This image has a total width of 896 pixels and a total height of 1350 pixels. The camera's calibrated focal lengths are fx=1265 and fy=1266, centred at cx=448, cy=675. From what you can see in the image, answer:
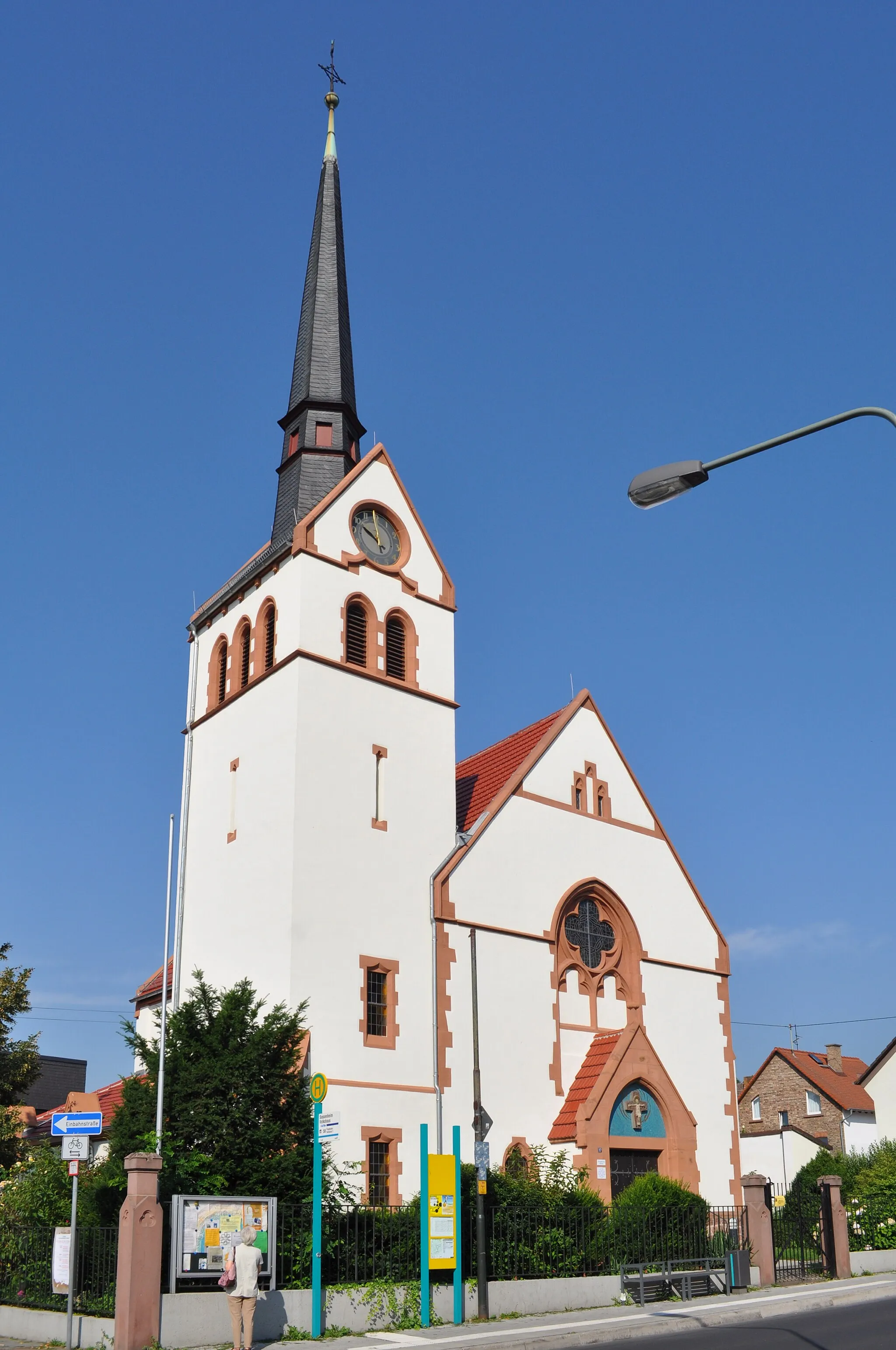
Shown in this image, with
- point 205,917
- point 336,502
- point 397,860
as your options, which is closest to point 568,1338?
point 397,860

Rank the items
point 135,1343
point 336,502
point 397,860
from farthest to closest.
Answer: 1. point 336,502
2. point 397,860
3. point 135,1343

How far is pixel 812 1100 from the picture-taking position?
190 feet

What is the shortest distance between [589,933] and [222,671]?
1105 cm

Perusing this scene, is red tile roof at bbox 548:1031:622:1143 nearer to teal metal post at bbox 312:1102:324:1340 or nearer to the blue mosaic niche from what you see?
the blue mosaic niche

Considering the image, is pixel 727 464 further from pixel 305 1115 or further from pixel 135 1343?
pixel 305 1115

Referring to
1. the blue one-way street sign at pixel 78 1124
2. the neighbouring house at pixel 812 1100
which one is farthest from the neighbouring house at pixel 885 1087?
the blue one-way street sign at pixel 78 1124

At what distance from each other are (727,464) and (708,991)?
25.0 metres

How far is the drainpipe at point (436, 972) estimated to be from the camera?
25.4 metres

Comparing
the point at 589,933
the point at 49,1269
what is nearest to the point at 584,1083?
the point at 589,933

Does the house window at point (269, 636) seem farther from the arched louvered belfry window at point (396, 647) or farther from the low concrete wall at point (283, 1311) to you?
the low concrete wall at point (283, 1311)

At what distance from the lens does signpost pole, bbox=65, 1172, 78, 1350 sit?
1697cm

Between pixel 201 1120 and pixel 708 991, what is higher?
pixel 708 991

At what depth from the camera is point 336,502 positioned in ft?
96.2

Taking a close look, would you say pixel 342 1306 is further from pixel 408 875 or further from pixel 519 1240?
pixel 408 875
